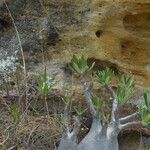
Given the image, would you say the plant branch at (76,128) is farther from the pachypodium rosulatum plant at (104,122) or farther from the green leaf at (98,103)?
the green leaf at (98,103)

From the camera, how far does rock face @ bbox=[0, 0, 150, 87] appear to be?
108 inches

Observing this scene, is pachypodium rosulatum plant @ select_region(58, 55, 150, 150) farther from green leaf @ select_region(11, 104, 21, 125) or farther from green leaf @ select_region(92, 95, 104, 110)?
green leaf @ select_region(11, 104, 21, 125)

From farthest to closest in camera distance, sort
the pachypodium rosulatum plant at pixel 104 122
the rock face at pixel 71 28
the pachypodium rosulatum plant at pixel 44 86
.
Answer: the rock face at pixel 71 28, the pachypodium rosulatum plant at pixel 44 86, the pachypodium rosulatum plant at pixel 104 122

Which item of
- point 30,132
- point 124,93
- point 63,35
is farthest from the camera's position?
point 63,35

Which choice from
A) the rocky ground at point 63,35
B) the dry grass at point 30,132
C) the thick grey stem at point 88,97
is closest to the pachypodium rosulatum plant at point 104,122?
the thick grey stem at point 88,97

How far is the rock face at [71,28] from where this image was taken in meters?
2.74

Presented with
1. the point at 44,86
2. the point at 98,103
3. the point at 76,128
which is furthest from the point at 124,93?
the point at 44,86

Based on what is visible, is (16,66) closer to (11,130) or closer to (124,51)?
(11,130)

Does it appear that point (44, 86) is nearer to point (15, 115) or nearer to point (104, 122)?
point (15, 115)

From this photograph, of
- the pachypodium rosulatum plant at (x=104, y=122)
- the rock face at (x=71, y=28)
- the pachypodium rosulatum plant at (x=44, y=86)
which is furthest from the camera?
the rock face at (x=71, y=28)

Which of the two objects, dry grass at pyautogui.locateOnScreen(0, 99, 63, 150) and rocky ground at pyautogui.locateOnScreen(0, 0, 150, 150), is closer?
dry grass at pyautogui.locateOnScreen(0, 99, 63, 150)

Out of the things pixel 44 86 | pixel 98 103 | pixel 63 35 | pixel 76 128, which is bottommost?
pixel 76 128

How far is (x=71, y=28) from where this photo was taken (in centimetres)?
277

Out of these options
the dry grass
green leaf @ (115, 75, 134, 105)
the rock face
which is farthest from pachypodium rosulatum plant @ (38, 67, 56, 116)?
green leaf @ (115, 75, 134, 105)
